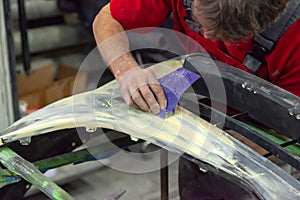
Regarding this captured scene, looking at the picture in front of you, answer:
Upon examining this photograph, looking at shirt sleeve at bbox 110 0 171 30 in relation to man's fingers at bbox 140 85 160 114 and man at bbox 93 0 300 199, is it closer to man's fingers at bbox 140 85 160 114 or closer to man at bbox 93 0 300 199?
man at bbox 93 0 300 199

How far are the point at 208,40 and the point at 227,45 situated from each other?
61 millimetres

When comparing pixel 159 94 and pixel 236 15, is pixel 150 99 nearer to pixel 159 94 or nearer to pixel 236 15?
pixel 159 94

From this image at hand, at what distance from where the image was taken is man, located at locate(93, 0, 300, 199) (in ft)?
3.04


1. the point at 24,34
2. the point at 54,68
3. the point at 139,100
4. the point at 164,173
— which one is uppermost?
the point at 139,100

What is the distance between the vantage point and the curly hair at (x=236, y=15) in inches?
35.6

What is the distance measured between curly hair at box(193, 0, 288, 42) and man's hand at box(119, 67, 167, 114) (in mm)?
148

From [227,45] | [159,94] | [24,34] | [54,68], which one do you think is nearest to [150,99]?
[159,94]

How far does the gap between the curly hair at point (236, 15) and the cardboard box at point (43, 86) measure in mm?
1622

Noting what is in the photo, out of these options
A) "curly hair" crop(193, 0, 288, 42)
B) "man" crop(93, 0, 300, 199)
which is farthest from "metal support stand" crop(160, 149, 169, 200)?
"curly hair" crop(193, 0, 288, 42)

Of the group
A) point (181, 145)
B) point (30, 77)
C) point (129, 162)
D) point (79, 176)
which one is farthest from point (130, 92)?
point (30, 77)

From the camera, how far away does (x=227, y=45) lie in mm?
1110

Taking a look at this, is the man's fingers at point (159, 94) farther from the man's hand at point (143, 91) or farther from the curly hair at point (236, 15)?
the curly hair at point (236, 15)

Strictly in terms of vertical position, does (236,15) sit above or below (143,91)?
above

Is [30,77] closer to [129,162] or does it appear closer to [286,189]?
[129,162]
